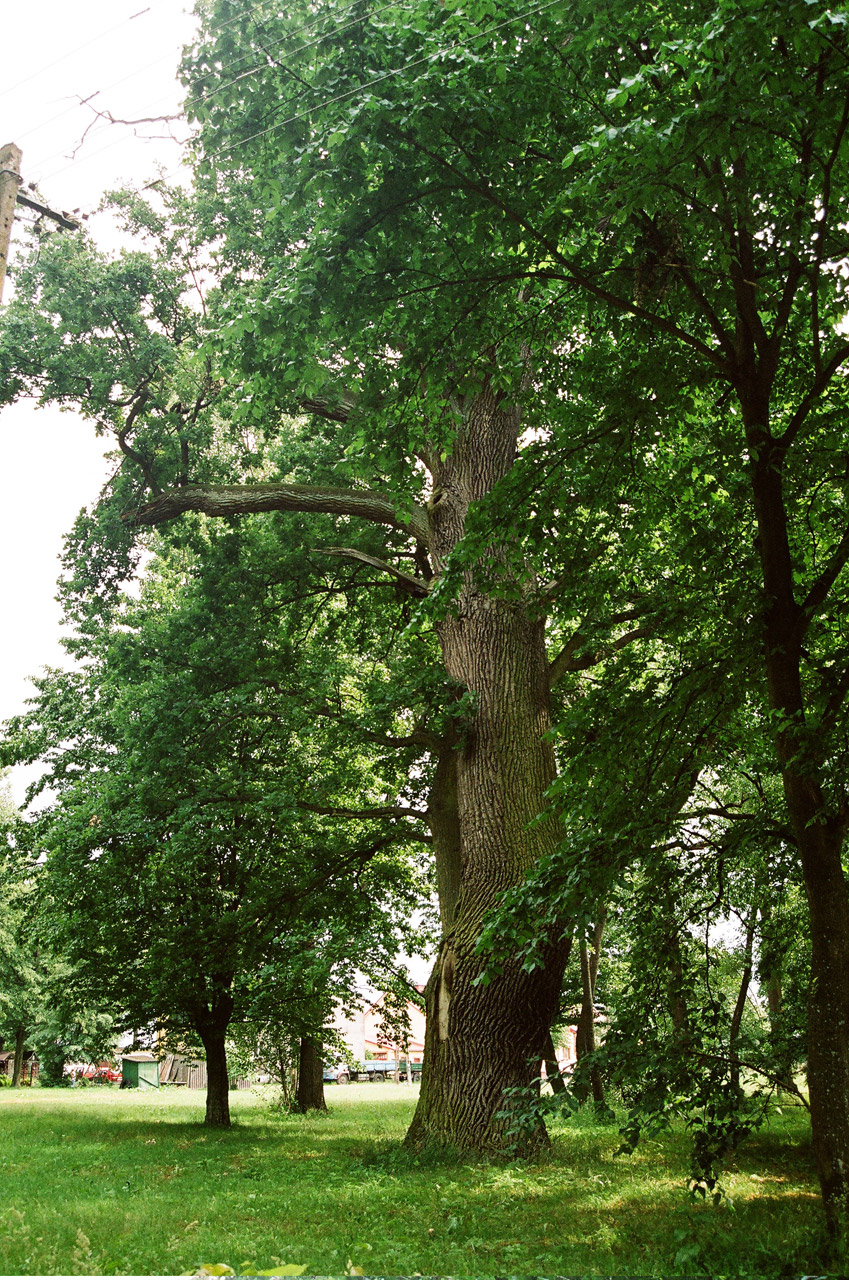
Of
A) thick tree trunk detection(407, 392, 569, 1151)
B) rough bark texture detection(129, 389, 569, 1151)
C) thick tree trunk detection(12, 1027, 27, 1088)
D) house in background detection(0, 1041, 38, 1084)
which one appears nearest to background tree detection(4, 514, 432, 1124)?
rough bark texture detection(129, 389, 569, 1151)

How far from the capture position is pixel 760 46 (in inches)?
140

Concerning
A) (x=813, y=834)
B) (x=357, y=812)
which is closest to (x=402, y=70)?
(x=813, y=834)

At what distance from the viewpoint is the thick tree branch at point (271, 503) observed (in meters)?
10.6

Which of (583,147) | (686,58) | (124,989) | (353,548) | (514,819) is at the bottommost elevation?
(124,989)

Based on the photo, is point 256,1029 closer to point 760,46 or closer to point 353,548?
point 353,548

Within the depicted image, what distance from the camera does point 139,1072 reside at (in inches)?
1528

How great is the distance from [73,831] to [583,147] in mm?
9860

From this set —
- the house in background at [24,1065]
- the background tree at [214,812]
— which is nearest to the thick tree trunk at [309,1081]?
the background tree at [214,812]

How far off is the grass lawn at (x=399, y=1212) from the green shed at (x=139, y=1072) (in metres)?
29.7

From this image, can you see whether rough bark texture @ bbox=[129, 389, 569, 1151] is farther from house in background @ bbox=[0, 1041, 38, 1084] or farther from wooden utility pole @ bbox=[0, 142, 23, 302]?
house in background @ bbox=[0, 1041, 38, 1084]

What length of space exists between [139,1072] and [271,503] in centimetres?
3585

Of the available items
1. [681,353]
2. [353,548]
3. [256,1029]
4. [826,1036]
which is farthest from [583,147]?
[256,1029]

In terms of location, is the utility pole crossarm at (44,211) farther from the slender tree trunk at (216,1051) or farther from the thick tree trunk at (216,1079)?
the thick tree trunk at (216,1079)

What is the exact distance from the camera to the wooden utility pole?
19.8 ft
